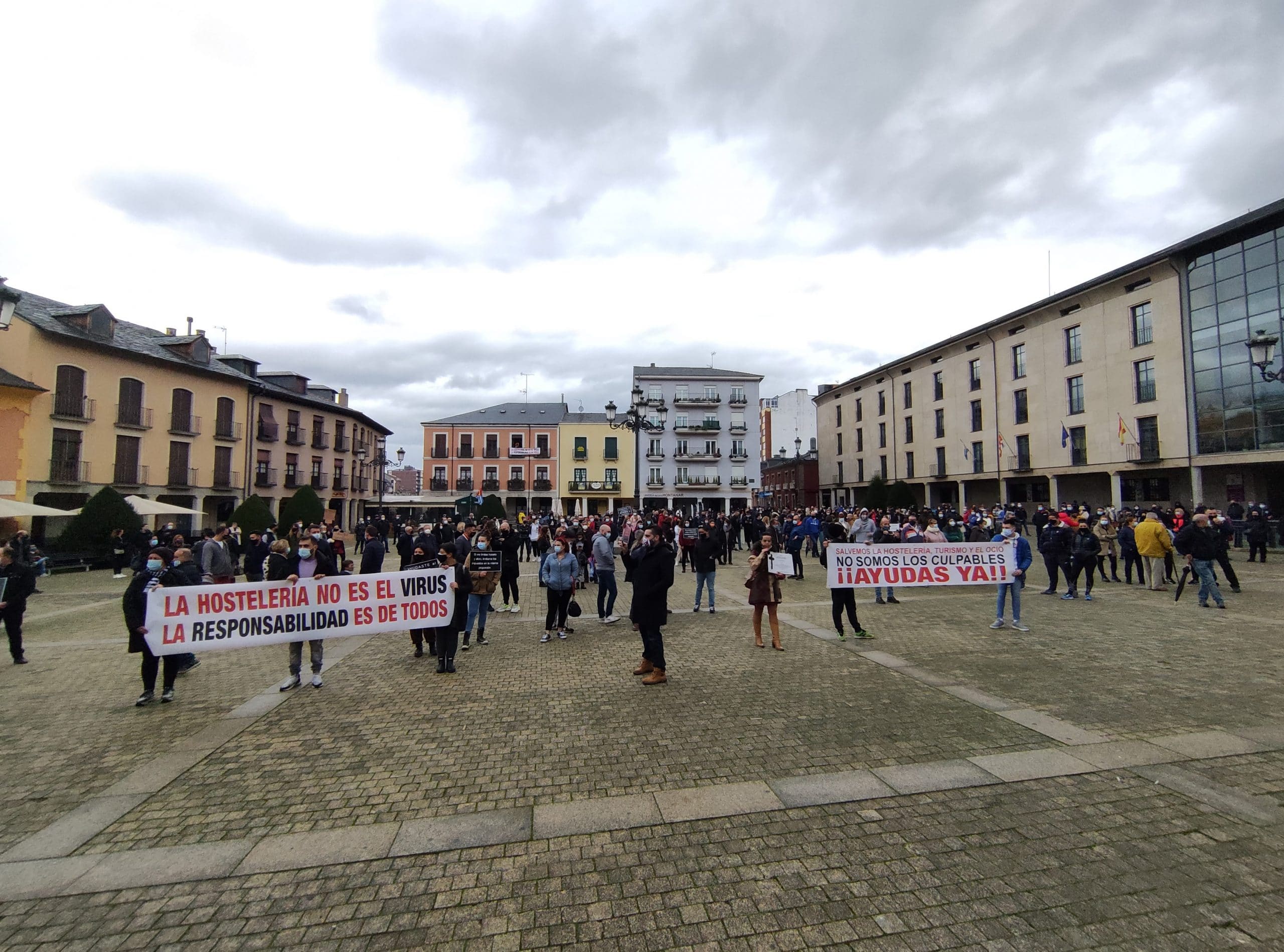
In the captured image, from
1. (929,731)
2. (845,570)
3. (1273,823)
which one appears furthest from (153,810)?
(845,570)

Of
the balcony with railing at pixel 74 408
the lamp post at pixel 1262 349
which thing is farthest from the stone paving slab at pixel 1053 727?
the balcony with railing at pixel 74 408

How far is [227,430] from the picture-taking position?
3378 centimetres

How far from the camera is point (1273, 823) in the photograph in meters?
3.88

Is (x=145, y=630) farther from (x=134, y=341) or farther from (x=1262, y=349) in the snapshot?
(x=134, y=341)

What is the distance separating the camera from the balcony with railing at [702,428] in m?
53.8

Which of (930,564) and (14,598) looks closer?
(14,598)

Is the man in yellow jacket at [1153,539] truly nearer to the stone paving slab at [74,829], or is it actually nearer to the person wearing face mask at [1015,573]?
the person wearing face mask at [1015,573]

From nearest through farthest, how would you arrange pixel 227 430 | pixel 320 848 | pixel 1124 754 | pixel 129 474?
pixel 320 848 → pixel 1124 754 → pixel 129 474 → pixel 227 430

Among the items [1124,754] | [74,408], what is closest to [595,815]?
[1124,754]

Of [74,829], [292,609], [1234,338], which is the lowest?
[74,829]

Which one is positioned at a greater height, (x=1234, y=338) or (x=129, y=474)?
(x=1234, y=338)

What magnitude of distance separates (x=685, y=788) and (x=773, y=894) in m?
1.31

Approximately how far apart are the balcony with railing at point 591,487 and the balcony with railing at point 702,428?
762 centimetres

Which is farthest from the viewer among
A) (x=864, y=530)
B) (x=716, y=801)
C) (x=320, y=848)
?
(x=864, y=530)
